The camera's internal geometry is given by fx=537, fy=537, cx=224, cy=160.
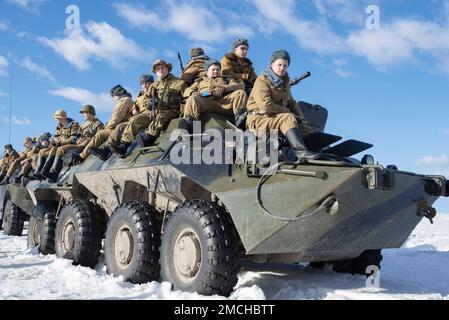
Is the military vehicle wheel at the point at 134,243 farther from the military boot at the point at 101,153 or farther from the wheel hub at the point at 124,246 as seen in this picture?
the military boot at the point at 101,153

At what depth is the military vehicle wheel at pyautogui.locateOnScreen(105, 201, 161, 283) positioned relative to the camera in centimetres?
555

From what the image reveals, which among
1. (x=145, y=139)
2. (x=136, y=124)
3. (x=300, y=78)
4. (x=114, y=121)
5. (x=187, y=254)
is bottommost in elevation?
(x=187, y=254)

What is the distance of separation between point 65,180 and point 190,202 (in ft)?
12.9

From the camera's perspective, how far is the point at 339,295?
4832 millimetres

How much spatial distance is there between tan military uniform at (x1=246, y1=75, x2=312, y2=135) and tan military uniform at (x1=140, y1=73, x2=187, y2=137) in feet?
4.39

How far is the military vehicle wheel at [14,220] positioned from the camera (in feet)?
39.0

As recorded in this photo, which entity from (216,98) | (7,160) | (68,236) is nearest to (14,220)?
(7,160)

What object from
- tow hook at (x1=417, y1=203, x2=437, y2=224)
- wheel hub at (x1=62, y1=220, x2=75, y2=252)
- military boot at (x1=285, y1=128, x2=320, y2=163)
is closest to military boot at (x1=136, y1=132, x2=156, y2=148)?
wheel hub at (x1=62, y1=220, x2=75, y2=252)

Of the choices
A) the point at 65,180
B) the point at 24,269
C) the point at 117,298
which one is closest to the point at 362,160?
the point at 117,298

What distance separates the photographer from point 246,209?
4539 millimetres

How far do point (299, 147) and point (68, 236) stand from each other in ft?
13.3

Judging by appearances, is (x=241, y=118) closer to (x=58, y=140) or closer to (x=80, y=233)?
(x=80, y=233)

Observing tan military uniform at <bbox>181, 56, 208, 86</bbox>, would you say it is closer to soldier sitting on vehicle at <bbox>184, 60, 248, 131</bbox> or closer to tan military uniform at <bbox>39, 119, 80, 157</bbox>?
soldier sitting on vehicle at <bbox>184, 60, 248, 131</bbox>

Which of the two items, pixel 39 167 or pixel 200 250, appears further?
pixel 39 167
